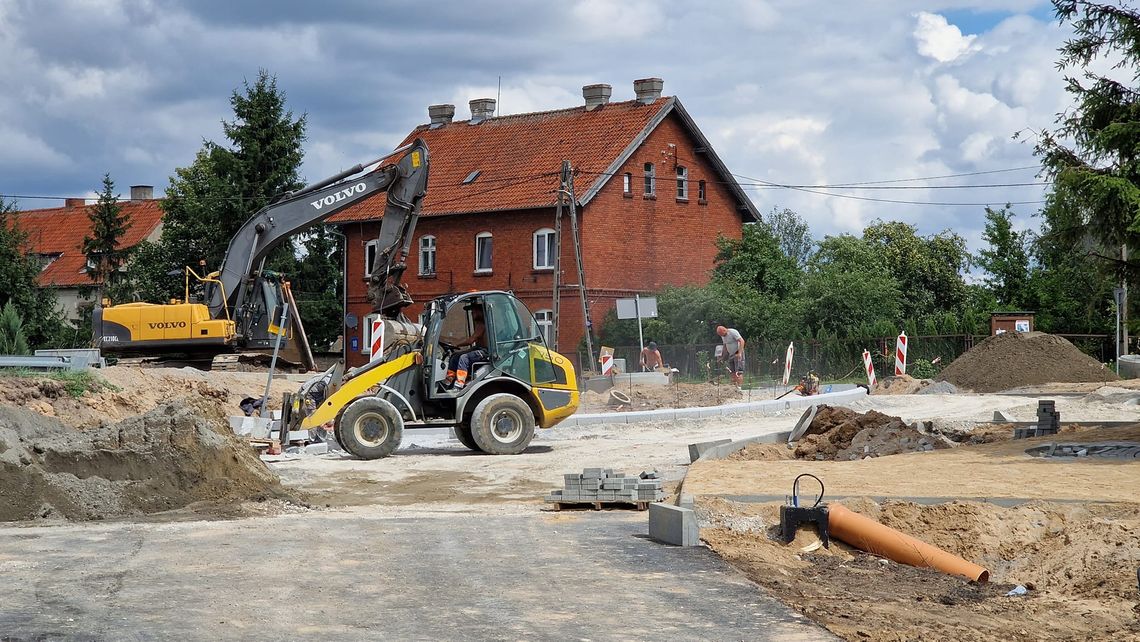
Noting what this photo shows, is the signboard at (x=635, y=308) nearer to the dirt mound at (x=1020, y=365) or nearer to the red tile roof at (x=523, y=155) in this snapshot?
the dirt mound at (x=1020, y=365)

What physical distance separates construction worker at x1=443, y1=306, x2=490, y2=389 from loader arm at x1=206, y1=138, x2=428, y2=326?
7.99 meters

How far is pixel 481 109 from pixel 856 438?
36.4 m

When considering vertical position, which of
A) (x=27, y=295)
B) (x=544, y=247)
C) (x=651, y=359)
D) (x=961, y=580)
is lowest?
(x=961, y=580)

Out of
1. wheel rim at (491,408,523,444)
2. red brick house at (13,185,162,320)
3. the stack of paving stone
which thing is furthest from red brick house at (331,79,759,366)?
the stack of paving stone

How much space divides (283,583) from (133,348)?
19.0 meters

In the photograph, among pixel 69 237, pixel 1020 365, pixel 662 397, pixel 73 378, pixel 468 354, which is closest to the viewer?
pixel 468 354

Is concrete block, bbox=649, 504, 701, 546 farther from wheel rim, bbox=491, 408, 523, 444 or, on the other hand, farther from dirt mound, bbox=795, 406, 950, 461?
wheel rim, bbox=491, 408, 523, 444

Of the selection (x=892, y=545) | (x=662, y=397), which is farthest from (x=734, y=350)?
(x=892, y=545)

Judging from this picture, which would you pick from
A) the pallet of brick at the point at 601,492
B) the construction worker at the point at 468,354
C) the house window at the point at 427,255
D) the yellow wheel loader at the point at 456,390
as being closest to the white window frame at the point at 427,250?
the house window at the point at 427,255

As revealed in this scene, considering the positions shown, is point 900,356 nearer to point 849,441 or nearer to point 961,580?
point 849,441

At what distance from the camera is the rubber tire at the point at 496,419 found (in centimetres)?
1922

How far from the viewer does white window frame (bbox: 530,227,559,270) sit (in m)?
45.1

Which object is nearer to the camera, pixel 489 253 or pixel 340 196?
pixel 340 196

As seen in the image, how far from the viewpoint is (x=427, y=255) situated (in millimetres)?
49000
